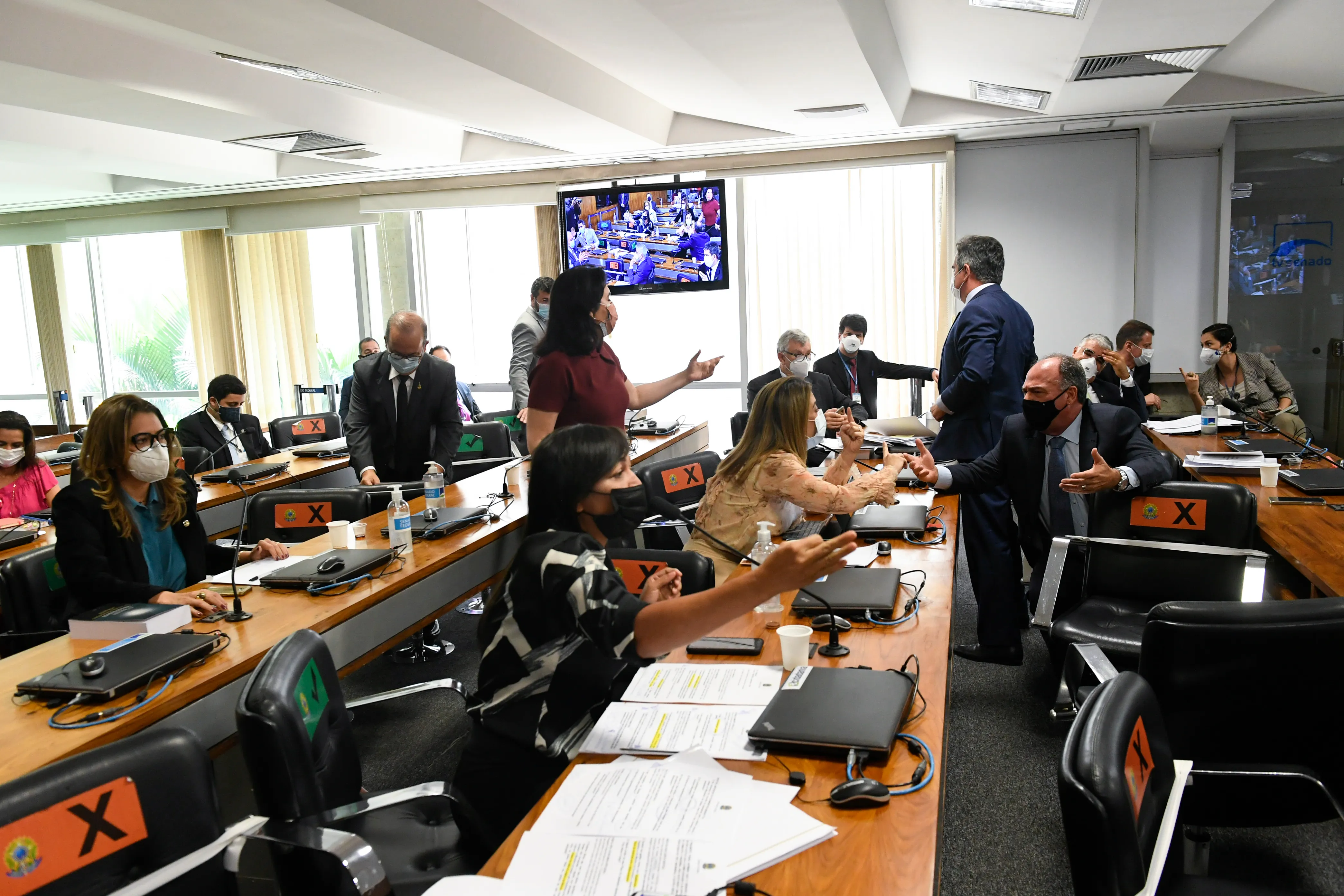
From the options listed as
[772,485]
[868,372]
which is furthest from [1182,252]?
[772,485]

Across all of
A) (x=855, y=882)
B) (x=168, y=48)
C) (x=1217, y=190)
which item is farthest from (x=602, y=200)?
(x=855, y=882)

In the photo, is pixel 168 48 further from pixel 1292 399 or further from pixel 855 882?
pixel 1292 399

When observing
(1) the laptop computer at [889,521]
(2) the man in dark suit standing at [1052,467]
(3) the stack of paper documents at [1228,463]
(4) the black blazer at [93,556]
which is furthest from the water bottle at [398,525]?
(3) the stack of paper documents at [1228,463]

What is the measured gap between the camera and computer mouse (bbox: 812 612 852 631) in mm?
2074

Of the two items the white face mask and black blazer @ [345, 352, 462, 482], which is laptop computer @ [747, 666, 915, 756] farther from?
black blazer @ [345, 352, 462, 482]

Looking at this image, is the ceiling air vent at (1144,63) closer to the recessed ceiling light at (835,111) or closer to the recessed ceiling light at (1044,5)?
the recessed ceiling light at (1044,5)

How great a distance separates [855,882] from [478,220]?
8.02 meters

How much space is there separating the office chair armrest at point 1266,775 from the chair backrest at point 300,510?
110 inches

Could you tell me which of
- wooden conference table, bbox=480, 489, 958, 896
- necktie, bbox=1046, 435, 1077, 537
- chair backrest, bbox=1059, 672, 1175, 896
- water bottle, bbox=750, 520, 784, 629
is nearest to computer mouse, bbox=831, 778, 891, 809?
wooden conference table, bbox=480, 489, 958, 896

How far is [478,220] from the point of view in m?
8.47

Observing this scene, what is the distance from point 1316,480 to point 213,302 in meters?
9.19

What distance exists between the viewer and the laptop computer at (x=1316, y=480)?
3.28 m

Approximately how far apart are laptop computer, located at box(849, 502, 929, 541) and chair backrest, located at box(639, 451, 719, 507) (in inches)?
27.4

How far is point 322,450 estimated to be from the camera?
18.6 ft
